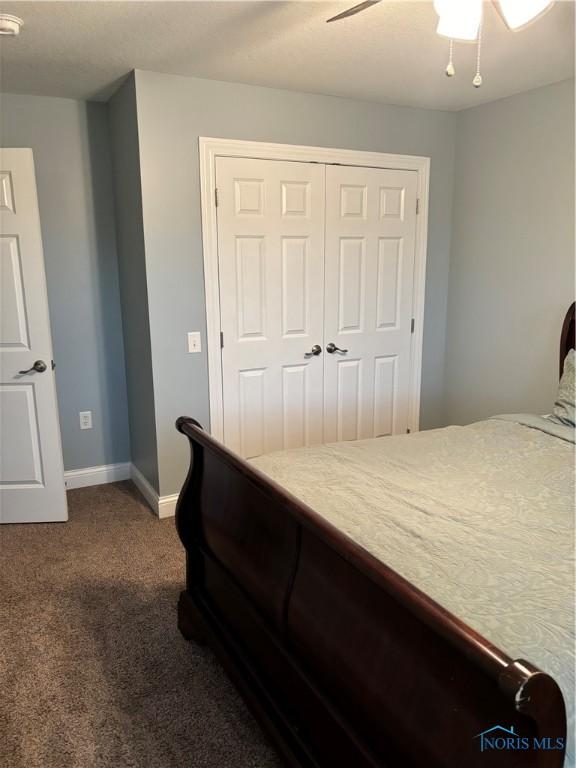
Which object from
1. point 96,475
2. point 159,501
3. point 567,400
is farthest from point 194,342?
point 567,400

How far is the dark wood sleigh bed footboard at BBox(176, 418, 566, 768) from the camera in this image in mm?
975

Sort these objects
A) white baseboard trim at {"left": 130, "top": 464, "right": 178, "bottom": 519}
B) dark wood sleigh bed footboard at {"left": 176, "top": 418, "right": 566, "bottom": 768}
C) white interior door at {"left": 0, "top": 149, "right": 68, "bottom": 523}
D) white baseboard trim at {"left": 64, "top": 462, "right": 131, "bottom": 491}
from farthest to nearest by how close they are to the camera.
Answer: white baseboard trim at {"left": 64, "top": 462, "right": 131, "bottom": 491} < white baseboard trim at {"left": 130, "top": 464, "right": 178, "bottom": 519} < white interior door at {"left": 0, "top": 149, "right": 68, "bottom": 523} < dark wood sleigh bed footboard at {"left": 176, "top": 418, "right": 566, "bottom": 768}

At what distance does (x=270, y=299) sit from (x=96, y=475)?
5.49ft

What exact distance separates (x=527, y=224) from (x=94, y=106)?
2652mm

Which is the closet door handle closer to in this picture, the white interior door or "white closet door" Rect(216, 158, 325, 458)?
the white interior door

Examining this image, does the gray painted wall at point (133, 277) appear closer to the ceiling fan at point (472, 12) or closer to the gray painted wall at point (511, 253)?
the ceiling fan at point (472, 12)

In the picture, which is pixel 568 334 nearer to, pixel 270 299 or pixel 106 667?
pixel 270 299

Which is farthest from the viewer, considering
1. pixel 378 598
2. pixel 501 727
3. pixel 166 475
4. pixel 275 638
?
pixel 166 475

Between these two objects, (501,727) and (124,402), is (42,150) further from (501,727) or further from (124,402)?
(501,727)

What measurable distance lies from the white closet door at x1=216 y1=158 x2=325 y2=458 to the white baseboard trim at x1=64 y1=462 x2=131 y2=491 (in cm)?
91

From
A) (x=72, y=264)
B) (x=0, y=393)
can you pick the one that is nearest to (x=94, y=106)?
(x=72, y=264)

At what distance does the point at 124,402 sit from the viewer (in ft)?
12.7

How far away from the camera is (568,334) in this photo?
122 inches

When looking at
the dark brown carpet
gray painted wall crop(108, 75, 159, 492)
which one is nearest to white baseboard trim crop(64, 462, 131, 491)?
gray painted wall crop(108, 75, 159, 492)
